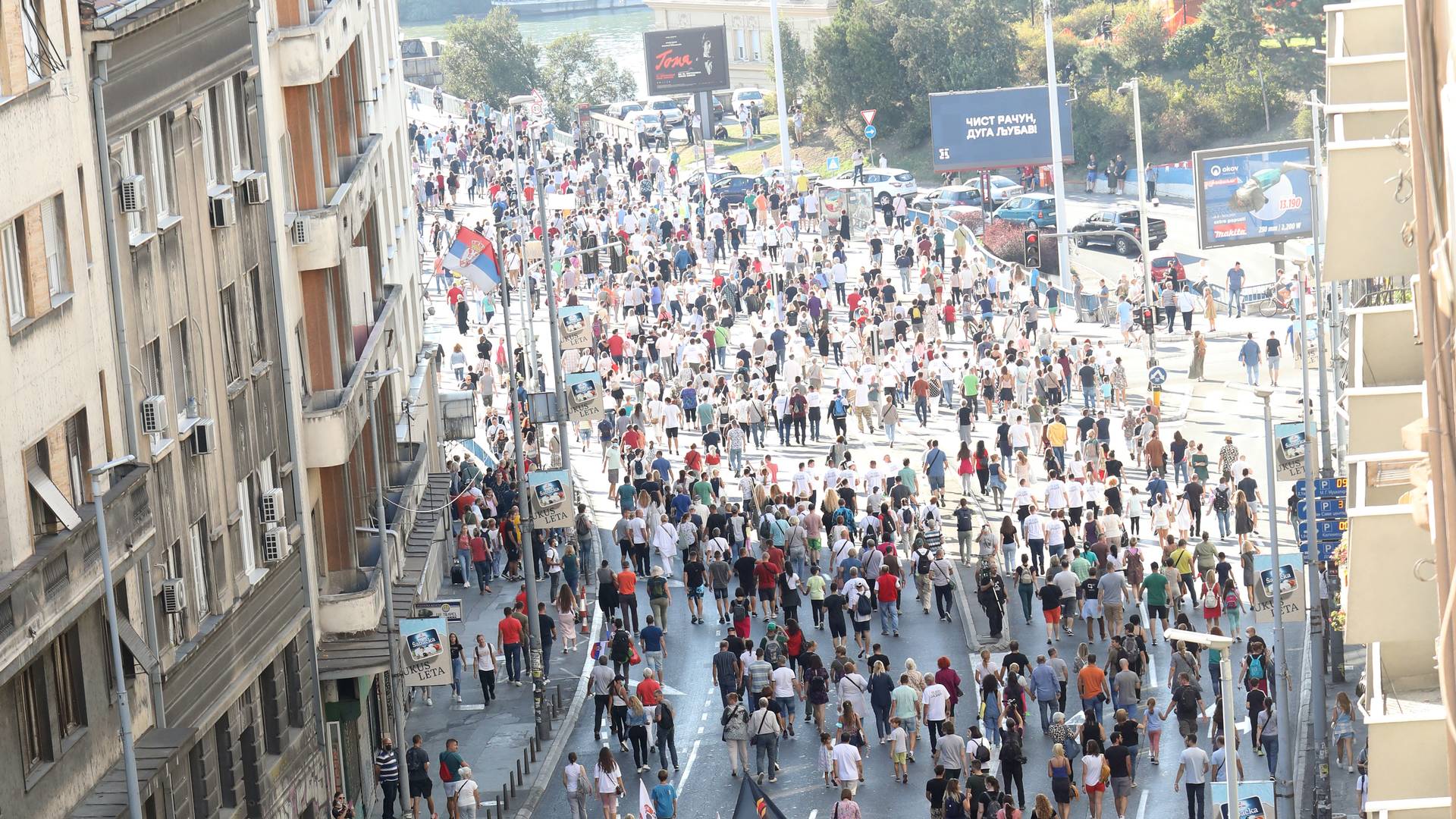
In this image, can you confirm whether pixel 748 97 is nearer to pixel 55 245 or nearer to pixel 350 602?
pixel 350 602

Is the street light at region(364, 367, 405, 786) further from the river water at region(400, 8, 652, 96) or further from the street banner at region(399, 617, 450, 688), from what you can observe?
the river water at region(400, 8, 652, 96)

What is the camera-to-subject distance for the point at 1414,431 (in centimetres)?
1466

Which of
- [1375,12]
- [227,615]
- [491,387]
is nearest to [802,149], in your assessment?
[491,387]

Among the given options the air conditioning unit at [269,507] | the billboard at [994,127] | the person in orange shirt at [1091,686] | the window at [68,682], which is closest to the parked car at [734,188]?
the billboard at [994,127]

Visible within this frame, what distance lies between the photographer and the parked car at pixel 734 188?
8438 cm

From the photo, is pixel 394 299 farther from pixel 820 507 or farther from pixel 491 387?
pixel 491 387

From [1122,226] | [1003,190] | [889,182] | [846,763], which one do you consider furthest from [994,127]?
[846,763]

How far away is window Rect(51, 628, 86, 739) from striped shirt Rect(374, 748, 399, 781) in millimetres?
8522

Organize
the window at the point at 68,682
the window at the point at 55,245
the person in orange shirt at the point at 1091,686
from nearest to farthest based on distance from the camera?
the window at the point at 68,682
the window at the point at 55,245
the person in orange shirt at the point at 1091,686

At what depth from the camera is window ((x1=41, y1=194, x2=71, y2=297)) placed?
78.9ft

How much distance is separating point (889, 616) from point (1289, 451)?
704 cm

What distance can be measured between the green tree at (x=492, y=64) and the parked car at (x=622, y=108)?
903 cm

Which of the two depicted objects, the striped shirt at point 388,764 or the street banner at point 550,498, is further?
the street banner at point 550,498

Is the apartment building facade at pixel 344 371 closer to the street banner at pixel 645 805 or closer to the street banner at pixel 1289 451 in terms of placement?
the street banner at pixel 645 805
